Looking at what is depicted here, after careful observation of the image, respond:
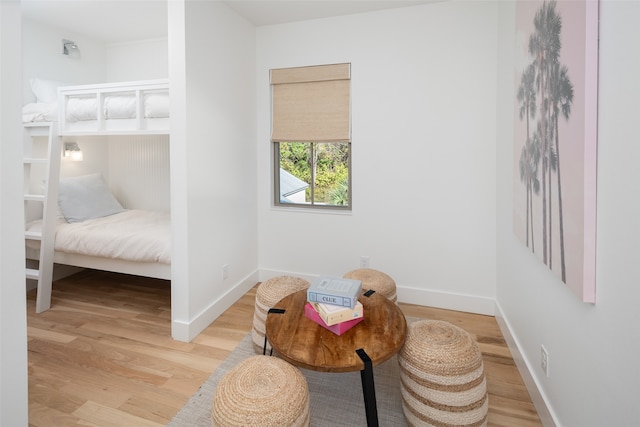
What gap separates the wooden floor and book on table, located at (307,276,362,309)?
0.91 metres

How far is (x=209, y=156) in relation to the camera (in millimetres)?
2625

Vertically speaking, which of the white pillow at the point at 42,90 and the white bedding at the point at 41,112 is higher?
the white pillow at the point at 42,90

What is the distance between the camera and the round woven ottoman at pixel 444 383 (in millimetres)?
1484

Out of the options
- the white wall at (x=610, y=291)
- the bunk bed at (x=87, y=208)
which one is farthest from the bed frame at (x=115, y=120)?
the white wall at (x=610, y=291)

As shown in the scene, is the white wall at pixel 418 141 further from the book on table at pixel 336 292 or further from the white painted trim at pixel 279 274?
the book on table at pixel 336 292

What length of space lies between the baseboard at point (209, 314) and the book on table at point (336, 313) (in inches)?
48.3

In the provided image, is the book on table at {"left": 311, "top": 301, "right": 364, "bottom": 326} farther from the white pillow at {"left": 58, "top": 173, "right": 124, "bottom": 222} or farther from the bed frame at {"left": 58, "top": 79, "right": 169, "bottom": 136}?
the white pillow at {"left": 58, "top": 173, "right": 124, "bottom": 222}

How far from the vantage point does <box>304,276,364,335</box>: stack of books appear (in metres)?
1.59

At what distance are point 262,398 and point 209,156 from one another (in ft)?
6.08

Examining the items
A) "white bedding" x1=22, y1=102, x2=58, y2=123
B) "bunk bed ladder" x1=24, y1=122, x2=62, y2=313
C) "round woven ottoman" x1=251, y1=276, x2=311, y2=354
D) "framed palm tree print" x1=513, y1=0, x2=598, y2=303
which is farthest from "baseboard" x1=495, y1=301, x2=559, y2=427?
"white bedding" x1=22, y1=102, x2=58, y2=123

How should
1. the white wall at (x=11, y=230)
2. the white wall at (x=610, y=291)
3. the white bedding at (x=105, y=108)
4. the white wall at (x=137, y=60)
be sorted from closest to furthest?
the white wall at (x=610, y=291), the white wall at (x=11, y=230), the white bedding at (x=105, y=108), the white wall at (x=137, y=60)

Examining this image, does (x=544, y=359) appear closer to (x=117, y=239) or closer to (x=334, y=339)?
(x=334, y=339)

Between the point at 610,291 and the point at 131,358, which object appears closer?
the point at 610,291

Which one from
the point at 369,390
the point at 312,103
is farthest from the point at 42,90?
the point at 369,390
